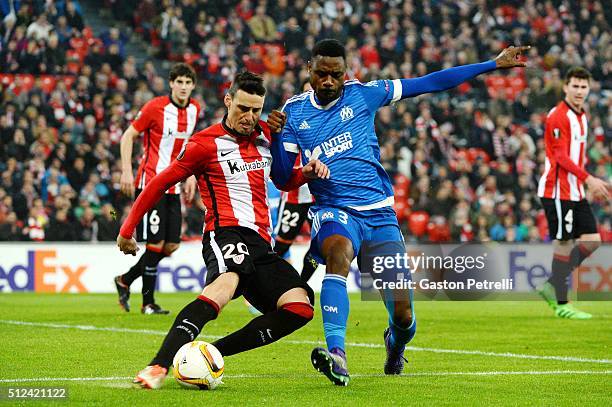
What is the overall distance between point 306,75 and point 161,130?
5.60 metres

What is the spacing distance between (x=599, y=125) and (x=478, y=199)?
162 inches

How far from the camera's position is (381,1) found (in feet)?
86.5

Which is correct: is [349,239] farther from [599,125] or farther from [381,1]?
[381,1]

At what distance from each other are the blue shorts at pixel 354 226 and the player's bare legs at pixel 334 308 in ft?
0.15

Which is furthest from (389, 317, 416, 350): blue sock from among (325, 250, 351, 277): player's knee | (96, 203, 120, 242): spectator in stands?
(96, 203, 120, 242): spectator in stands

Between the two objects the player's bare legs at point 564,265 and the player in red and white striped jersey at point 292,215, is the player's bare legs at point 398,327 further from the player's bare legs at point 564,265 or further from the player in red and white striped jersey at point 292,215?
the player's bare legs at point 564,265

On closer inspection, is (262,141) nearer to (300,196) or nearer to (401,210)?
(300,196)

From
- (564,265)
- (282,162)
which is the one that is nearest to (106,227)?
(564,265)

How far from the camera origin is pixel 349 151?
301 inches

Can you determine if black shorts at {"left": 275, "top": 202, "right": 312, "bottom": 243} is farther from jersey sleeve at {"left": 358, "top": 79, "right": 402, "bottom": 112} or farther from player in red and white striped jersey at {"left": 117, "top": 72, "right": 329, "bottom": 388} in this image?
player in red and white striped jersey at {"left": 117, "top": 72, "right": 329, "bottom": 388}

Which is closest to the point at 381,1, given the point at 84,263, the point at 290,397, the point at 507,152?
the point at 507,152

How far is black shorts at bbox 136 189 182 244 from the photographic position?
42.1ft

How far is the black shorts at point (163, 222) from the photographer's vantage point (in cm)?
1282

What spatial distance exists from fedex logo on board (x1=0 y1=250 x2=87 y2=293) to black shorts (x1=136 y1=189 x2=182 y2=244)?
205 inches
